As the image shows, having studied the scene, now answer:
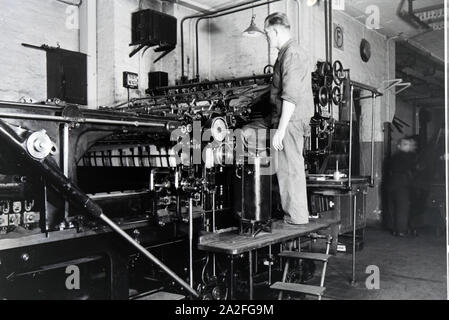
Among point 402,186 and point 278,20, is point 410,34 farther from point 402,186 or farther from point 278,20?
point 278,20

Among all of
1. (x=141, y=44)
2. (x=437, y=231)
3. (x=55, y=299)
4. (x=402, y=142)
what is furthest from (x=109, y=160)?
(x=437, y=231)

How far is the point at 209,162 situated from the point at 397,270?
3308 mm

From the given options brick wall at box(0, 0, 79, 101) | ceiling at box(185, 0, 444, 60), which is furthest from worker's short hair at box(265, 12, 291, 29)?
brick wall at box(0, 0, 79, 101)

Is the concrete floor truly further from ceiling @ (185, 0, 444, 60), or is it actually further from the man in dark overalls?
ceiling @ (185, 0, 444, 60)

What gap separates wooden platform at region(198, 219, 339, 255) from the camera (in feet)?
9.49

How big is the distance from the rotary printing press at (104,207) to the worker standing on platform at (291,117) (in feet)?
1.50

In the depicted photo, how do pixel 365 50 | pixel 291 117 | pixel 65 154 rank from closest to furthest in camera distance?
pixel 65 154 < pixel 291 117 < pixel 365 50

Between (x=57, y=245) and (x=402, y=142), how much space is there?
6505 mm

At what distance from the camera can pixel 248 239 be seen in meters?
3.16

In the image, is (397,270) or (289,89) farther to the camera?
(397,270)

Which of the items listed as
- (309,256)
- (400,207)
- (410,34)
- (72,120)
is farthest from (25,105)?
(410,34)

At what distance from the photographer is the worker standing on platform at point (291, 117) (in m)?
3.56

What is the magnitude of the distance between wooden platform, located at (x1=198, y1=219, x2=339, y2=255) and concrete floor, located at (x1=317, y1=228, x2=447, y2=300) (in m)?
1.05

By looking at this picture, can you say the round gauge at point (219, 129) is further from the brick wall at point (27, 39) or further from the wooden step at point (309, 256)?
the brick wall at point (27, 39)
